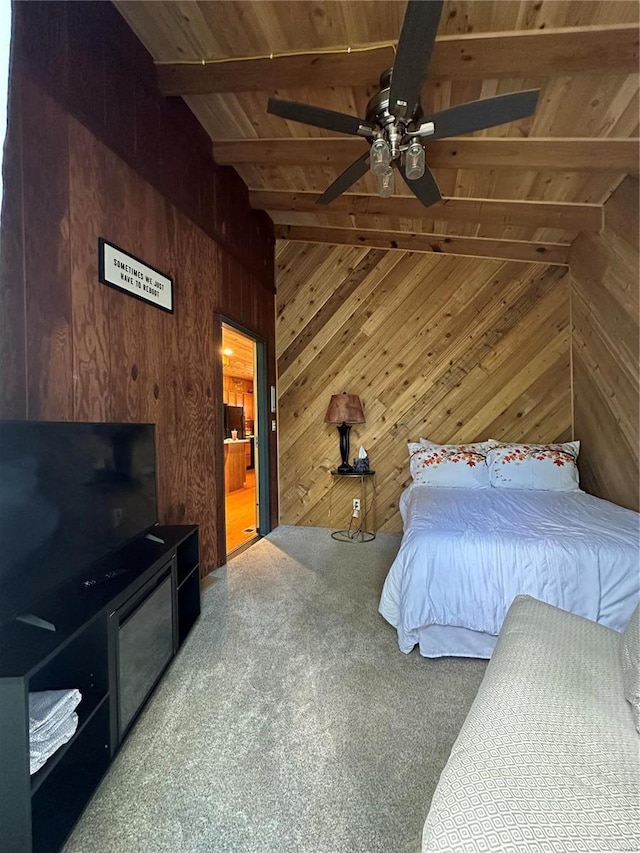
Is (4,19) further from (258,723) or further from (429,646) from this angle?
(429,646)

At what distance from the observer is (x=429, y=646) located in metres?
1.92

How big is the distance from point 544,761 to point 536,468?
280cm

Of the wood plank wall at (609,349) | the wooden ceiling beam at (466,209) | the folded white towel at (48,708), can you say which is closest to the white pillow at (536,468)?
the wood plank wall at (609,349)

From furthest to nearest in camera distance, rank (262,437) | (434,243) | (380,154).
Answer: (262,437), (434,243), (380,154)

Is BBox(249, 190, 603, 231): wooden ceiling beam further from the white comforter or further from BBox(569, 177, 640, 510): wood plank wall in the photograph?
the white comforter

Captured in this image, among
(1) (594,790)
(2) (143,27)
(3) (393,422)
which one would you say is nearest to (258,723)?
(1) (594,790)

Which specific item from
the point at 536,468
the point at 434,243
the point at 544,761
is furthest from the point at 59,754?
the point at 434,243

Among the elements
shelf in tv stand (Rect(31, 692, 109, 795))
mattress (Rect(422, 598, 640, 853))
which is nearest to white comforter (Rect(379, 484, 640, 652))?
mattress (Rect(422, 598, 640, 853))

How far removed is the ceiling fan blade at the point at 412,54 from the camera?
1.18 m

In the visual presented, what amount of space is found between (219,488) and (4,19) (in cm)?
Result: 256

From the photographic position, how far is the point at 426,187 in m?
2.21

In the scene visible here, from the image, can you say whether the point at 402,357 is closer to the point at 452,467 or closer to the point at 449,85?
the point at 452,467

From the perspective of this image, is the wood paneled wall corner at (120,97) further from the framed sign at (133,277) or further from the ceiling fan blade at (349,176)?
the ceiling fan blade at (349,176)

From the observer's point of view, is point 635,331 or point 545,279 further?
point 545,279
